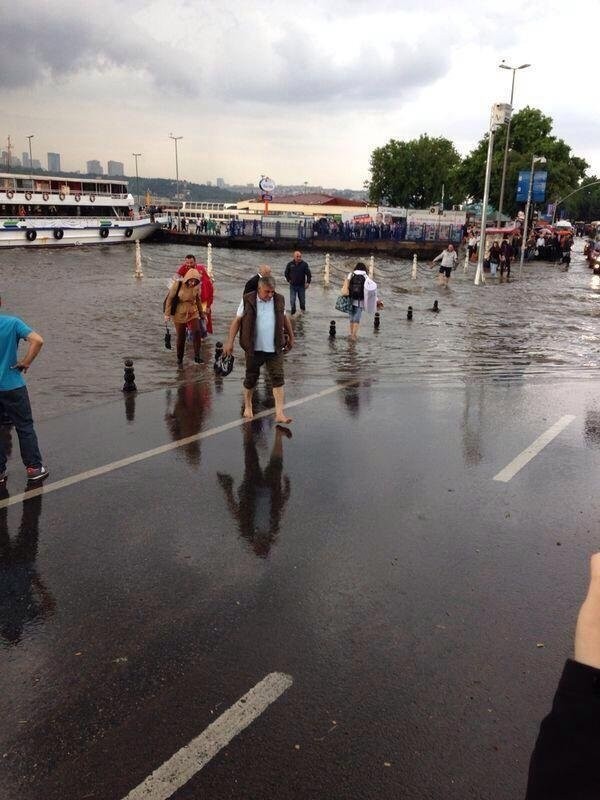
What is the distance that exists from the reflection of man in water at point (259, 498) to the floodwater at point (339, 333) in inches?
134

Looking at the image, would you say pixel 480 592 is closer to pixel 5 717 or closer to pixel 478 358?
pixel 5 717

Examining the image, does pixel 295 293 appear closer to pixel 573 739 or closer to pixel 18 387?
pixel 18 387

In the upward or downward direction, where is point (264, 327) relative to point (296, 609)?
upward

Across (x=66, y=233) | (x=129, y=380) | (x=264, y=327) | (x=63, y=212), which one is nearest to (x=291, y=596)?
(x=264, y=327)

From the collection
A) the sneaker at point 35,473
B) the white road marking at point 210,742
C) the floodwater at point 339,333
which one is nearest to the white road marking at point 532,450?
the floodwater at point 339,333

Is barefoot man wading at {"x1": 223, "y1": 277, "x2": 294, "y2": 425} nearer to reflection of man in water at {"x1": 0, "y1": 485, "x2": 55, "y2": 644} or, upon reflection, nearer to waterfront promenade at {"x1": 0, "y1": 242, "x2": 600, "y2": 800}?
waterfront promenade at {"x1": 0, "y1": 242, "x2": 600, "y2": 800}

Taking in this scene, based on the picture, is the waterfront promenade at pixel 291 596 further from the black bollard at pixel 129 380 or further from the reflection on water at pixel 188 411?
the black bollard at pixel 129 380

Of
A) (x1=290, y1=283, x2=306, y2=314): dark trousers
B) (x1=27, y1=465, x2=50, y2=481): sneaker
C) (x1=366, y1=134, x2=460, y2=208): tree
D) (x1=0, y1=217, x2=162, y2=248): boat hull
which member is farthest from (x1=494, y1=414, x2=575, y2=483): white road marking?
(x1=366, y1=134, x2=460, y2=208): tree

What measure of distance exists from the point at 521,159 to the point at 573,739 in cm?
7728

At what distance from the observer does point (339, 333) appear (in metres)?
15.5

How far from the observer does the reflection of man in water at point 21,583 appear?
407cm

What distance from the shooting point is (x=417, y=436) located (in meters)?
7.86

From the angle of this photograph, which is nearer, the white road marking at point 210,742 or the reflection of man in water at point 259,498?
the white road marking at point 210,742

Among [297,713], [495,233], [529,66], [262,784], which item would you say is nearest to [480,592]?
Result: [297,713]
